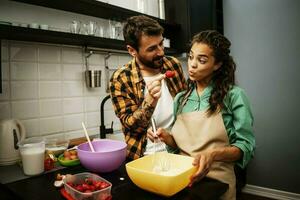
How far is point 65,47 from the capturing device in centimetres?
185

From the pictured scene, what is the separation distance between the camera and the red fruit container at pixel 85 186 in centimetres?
84

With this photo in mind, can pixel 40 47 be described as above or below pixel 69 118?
above

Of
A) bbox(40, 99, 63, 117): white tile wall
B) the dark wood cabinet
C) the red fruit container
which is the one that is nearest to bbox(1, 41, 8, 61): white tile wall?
bbox(40, 99, 63, 117): white tile wall

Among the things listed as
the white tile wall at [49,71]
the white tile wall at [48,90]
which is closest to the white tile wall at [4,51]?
the white tile wall at [48,90]

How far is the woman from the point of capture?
1028 mm

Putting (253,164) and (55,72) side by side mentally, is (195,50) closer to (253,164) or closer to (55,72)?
(55,72)

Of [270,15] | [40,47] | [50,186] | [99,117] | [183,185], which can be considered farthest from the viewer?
[270,15]

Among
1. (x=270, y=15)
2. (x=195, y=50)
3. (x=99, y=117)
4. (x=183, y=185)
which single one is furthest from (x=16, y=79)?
(x=270, y=15)

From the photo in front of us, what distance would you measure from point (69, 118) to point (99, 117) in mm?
270

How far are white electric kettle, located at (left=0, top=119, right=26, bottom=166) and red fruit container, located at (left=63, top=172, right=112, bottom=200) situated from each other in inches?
25.2

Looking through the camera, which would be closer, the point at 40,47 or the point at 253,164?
the point at 40,47

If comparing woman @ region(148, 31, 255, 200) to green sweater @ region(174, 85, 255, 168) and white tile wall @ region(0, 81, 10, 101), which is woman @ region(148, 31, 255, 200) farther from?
white tile wall @ region(0, 81, 10, 101)

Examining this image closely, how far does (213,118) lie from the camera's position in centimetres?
107

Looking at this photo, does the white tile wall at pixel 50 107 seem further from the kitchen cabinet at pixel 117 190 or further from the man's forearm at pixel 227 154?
the man's forearm at pixel 227 154
